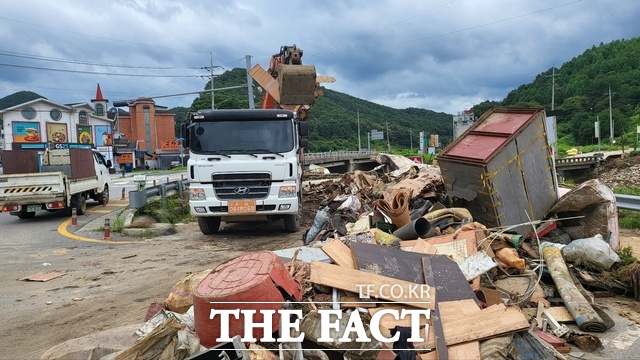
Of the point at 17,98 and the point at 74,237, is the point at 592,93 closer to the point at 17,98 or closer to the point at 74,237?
the point at 74,237

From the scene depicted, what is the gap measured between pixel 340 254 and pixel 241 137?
5.09 metres

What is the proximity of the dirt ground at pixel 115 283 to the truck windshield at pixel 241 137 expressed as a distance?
2016mm

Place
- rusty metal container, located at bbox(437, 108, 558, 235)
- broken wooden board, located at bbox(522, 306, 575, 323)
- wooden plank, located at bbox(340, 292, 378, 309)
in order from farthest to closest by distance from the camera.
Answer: rusty metal container, located at bbox(437, 108, 558, 235) < broken wooden board, located at bbox(522, 306, 575, 323) < wooden plank, located at bbox(340, 292, 378, 309)

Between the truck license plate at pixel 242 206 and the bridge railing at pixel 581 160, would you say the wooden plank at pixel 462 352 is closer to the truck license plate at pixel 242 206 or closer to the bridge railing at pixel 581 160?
the truck license plate at pixel 242 206

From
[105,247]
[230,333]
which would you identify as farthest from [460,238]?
[105,247]

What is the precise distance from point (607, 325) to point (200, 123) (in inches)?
304

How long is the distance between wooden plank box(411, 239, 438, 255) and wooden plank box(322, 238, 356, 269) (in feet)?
2.77

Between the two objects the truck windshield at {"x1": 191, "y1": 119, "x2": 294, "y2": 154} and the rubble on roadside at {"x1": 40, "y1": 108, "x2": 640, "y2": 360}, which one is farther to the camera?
the truck windshield at {"x1": 191, "y1": 119, "x2": 294, "y2": 154}

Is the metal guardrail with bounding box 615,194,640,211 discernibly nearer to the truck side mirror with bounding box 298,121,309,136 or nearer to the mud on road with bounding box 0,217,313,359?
the mud on road with bounding box 0,217,313,359

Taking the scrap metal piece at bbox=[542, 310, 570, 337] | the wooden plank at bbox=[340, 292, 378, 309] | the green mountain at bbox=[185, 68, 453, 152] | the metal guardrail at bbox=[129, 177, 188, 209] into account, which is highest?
the green mountain at bbox=[185, 68, 453, 152]

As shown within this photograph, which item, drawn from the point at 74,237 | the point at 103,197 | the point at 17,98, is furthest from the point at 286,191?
the point at 17,98

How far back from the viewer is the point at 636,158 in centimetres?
3297

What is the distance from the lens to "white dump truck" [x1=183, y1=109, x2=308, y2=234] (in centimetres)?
871

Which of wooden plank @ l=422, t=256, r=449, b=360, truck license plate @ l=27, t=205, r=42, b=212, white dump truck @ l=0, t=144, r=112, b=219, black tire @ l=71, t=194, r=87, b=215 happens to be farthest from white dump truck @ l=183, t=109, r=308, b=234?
black tire @ l=71, t=194, r=87, b=215
